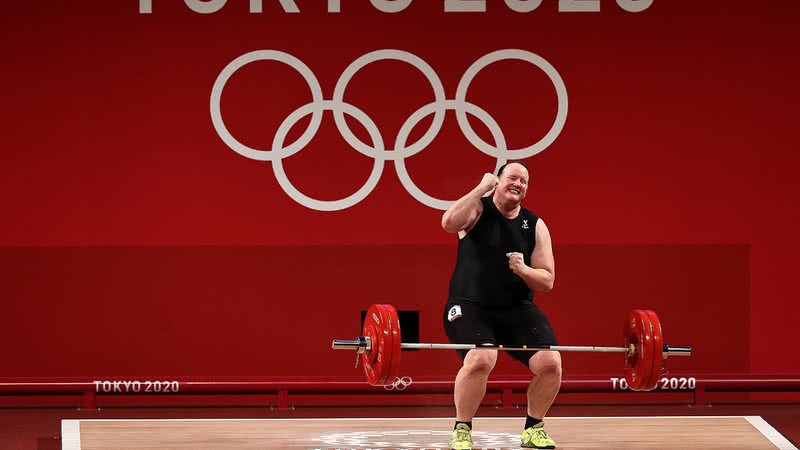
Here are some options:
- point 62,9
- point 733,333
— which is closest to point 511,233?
point 733,333

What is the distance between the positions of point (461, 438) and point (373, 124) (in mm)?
2423

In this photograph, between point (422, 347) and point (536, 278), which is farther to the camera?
point (536, 278)

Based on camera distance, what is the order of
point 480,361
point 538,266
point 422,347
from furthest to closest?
point 538,266
point 480,361
point 422,347

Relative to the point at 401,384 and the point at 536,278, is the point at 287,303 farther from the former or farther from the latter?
the point at 536,278

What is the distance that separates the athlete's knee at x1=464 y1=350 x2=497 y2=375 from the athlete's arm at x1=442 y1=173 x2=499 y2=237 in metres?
0.52

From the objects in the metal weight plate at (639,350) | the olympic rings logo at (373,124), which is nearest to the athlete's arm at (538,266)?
the metal weight plate at (639,350)

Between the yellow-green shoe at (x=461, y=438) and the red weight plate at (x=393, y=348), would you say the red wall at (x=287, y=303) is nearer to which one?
the yellow-green shoe at (x=461, y=438)

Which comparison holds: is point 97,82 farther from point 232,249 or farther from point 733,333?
point 733,333

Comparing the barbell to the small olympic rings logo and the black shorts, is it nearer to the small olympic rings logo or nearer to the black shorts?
the black shorts

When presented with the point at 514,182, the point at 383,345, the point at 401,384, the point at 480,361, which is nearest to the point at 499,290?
the point at 480,361

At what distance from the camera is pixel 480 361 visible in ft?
16.7

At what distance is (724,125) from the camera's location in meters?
7.20

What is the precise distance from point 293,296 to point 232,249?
0.43 m

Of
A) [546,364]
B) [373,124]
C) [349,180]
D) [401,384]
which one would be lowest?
[401,384]
